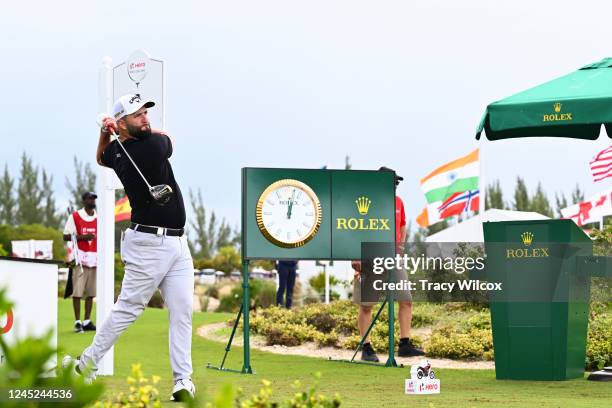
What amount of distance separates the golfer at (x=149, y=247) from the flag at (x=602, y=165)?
49.9 ft

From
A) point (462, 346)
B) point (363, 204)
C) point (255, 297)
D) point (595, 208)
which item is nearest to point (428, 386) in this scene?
point (363, 204)

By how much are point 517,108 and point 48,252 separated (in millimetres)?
27218

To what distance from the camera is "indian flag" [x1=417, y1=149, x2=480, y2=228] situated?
28.9 m

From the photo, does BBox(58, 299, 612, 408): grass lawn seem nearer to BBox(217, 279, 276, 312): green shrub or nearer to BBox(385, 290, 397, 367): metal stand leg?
BBox(385, 290, 397, 367): metal stand leg

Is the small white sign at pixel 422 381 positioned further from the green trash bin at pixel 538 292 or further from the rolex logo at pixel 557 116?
the rolex logo at pixel 557 116

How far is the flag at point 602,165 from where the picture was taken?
21331 millimetres

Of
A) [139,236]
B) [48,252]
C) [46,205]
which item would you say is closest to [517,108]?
[139,236]

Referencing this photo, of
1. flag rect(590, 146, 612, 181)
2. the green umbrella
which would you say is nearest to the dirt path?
the green umbrella

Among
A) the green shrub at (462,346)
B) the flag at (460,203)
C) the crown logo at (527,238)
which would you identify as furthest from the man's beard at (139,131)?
the flag at (460,203)

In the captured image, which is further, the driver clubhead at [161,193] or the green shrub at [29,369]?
the driver clubhead at [161,193]

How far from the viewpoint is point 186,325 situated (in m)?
7.36

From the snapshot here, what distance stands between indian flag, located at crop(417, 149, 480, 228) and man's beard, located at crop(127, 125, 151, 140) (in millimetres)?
21894

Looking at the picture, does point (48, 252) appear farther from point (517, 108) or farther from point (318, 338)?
point (517, 108)

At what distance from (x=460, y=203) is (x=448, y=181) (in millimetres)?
691
